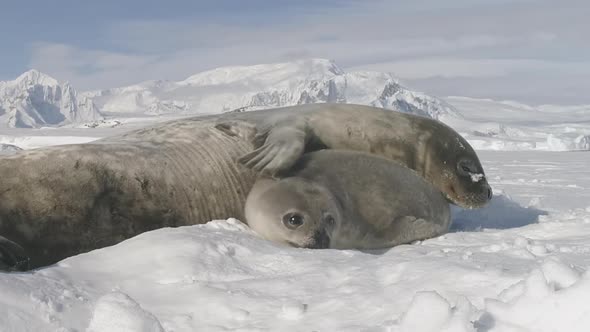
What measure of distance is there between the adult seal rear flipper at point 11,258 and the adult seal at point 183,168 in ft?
1.42

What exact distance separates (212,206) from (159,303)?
145 cm

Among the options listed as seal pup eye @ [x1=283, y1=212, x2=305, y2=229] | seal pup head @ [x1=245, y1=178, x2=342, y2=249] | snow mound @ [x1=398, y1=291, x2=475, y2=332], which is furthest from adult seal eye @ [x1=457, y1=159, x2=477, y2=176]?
snow mound @ [x1=398, y1=291, x2=475, y2=332]

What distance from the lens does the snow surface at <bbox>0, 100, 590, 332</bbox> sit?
1339 millimetres

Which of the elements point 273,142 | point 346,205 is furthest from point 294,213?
point 273,142

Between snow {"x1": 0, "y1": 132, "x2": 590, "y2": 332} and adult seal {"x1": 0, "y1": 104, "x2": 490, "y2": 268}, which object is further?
adult seal {"x1": 0, "y1": 104, "x2": 490, "y2": 268}

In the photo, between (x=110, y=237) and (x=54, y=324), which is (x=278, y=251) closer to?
(x=110, y=237)

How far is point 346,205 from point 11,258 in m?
1.60

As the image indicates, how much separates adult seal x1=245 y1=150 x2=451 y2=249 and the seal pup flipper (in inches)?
3.0

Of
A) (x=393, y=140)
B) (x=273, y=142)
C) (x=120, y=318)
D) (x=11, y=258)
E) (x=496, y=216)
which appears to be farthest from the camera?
(x=496, y=216)

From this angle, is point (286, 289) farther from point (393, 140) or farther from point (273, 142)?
point (393, 140)

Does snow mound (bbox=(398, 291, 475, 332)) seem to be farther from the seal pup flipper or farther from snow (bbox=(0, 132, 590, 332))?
the seal pup flipper

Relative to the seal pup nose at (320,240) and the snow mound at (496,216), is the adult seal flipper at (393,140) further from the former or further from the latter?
the seal pup nose at (320,240)

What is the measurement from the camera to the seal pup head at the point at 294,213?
9.46 ft

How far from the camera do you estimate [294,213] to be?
293 centimetres
